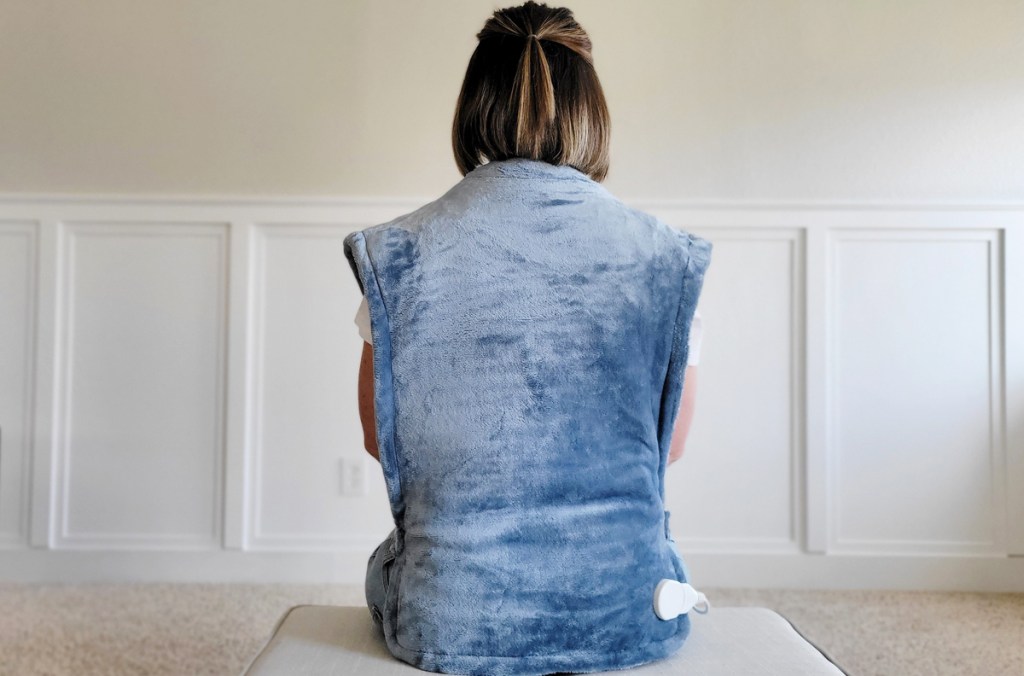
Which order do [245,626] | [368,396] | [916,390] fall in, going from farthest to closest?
[916,390]
[245,626]
[368,396]

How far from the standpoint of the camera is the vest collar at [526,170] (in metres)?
0.94

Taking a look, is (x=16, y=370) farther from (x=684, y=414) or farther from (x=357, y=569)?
(x=684, y=414)

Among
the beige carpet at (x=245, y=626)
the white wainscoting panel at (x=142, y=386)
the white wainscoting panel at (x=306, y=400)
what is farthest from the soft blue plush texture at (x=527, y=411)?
the white wainscoting panel at (x=142, y=386)

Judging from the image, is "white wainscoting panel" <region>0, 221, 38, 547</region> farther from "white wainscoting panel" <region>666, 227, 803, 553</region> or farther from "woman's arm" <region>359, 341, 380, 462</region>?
"woman's arm" <region>359, 341, 380, 462</region>

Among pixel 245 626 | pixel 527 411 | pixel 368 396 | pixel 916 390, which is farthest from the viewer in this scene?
pixel 916 390

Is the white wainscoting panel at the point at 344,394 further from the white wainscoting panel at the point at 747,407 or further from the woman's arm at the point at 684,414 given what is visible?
the woman's arm at the point at 684,414

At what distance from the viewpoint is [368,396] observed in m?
1.01

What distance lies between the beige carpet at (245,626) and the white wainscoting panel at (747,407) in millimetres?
206

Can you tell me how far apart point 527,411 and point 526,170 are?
9.9 inches

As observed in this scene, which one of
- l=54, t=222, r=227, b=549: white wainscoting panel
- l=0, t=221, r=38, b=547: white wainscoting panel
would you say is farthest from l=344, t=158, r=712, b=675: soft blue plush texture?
l=0, t=221, r=38, b=547: white wainscoting panel

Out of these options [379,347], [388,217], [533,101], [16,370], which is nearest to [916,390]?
[388,217]

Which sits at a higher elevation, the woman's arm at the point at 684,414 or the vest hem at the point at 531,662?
the woman's arm at the point at 684,414

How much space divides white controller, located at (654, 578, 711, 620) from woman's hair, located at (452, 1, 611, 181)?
449 millimetres

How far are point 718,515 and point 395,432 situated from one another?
1.88 meters
